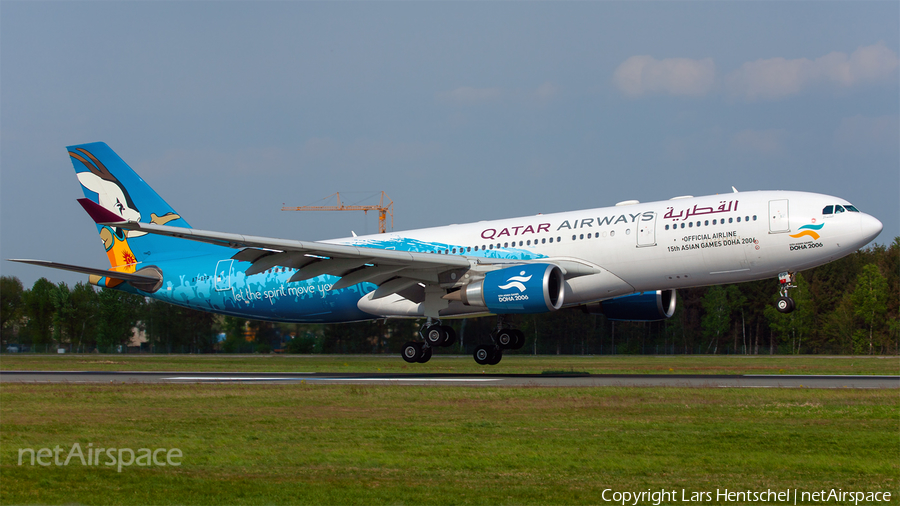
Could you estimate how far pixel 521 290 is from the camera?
27562 millimetres

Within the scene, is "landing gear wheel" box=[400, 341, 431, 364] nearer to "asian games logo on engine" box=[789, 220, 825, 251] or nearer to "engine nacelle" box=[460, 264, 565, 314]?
"engine nacelle" box=[460, 264, 565, 314]

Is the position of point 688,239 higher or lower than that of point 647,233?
lower

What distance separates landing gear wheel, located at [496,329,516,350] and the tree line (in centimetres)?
2715

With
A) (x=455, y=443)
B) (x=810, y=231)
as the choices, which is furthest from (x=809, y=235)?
(x=455, y=443)

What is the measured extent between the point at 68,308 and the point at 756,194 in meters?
69.1

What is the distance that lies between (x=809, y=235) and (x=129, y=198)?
26256mm

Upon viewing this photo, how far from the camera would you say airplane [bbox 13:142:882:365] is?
2667 cm

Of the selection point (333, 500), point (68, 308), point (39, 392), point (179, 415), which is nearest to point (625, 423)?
point (333, 500)

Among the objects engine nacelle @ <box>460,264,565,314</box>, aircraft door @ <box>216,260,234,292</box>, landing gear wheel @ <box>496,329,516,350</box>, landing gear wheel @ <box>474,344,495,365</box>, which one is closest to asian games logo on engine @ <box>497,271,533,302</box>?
engine nacelle @ <box>460,264,565,314</box>

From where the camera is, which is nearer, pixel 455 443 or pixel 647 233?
pixel 455 443

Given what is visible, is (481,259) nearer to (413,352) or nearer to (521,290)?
(521,290)

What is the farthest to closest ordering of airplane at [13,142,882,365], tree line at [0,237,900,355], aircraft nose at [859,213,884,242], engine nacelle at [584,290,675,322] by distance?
tree line at [0,237,900,355]
engine nacelle at [584,290,675,322]
airplane at [13,142,882,365]
aircraft nose at [859,213,884,242]

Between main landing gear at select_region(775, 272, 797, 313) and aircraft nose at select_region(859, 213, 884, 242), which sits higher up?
aircraft nose at select_region(859, 213, 884, 242)

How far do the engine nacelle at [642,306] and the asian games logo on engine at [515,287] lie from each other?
6.44 m
